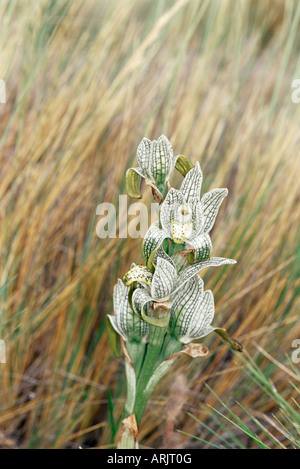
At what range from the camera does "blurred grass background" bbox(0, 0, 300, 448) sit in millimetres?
747

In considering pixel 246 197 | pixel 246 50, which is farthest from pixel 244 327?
pixel 246 50

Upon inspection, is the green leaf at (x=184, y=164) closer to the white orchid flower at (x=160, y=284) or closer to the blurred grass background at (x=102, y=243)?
the white orchid flower at (x=160, y=284)

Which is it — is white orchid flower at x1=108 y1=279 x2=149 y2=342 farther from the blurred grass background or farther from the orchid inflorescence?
the blurred grass background

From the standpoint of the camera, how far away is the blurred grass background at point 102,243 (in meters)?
0.75

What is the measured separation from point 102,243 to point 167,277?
0.33 metres

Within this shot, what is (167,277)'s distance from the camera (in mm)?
437

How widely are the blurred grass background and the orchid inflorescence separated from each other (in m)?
0.24

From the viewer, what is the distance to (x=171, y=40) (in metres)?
0.97

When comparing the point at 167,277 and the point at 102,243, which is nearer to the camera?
the point at 167,277

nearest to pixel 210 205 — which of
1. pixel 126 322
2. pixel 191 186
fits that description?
pixel 191 186

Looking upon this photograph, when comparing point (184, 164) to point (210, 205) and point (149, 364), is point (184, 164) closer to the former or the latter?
point (210, 205)

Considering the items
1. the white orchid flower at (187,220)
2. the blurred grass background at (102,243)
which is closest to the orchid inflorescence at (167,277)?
the white orchid flower at (187,220)
